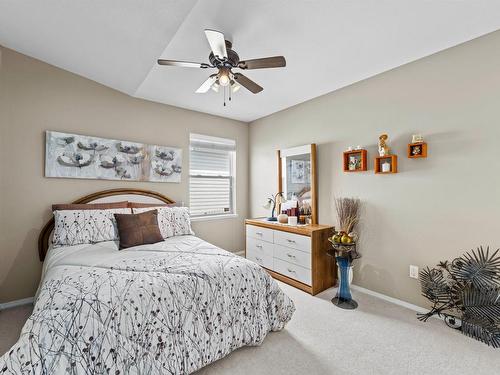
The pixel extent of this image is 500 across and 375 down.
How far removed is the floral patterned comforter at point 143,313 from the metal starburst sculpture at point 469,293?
1.43m

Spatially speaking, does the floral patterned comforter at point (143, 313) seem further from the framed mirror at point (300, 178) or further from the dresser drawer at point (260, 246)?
the framed mirror at point (300, 178)

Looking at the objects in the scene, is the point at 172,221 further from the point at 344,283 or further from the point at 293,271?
the point at 344,283

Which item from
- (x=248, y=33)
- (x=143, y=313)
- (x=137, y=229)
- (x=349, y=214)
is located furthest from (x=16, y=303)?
(x=349, y=214)

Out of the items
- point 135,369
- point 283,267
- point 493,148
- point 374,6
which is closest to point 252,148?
point 283,267

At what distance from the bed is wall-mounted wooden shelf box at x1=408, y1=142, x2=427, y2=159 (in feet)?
6.28

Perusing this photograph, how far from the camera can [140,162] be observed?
329cm

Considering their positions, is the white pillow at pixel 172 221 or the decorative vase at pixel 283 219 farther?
the decorative vase at pixel 283 219

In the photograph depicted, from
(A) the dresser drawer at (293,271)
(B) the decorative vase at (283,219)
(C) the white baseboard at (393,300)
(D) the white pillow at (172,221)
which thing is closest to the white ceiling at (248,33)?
(D) the white pillow at (172,221)

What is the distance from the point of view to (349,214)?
280 centimetres

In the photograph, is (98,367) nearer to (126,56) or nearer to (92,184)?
(92,184)

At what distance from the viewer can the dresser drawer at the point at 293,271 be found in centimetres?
280

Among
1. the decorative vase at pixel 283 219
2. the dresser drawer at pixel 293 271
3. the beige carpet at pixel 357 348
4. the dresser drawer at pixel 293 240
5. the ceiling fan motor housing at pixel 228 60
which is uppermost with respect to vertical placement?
the ceiling fan motor housing at pixel 228 60

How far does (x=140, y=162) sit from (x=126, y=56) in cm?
137

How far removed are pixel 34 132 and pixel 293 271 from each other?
3.50m
